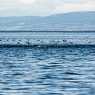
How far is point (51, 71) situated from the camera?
163 ft

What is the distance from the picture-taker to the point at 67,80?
42.3 meters

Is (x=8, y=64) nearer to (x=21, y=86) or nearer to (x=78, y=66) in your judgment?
(x=78, y=66)

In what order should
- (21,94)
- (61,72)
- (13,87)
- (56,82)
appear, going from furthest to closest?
(61,72) < (56,82) < (13,87) < (21,94)

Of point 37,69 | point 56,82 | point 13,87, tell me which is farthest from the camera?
point 37,69

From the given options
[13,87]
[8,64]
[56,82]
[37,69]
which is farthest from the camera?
[8,64]

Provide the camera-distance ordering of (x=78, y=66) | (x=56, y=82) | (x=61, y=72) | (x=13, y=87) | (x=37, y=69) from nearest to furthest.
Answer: (x=13, y=87)
(x=56, y=82)
(x=61, y=72)
(x=37, y=69)
(x=78, y=66)

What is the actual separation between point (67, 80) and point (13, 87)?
5.82m

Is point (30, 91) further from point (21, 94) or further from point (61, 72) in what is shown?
point (61, 72)

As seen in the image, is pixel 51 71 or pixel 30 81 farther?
pixel 51 71

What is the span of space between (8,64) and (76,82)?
733 inches

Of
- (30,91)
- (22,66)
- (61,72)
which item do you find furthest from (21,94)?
(22,66)

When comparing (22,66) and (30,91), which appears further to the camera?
(22,66)

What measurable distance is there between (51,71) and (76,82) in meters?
9.08

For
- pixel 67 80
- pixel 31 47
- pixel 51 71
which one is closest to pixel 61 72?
pixel 51 71
